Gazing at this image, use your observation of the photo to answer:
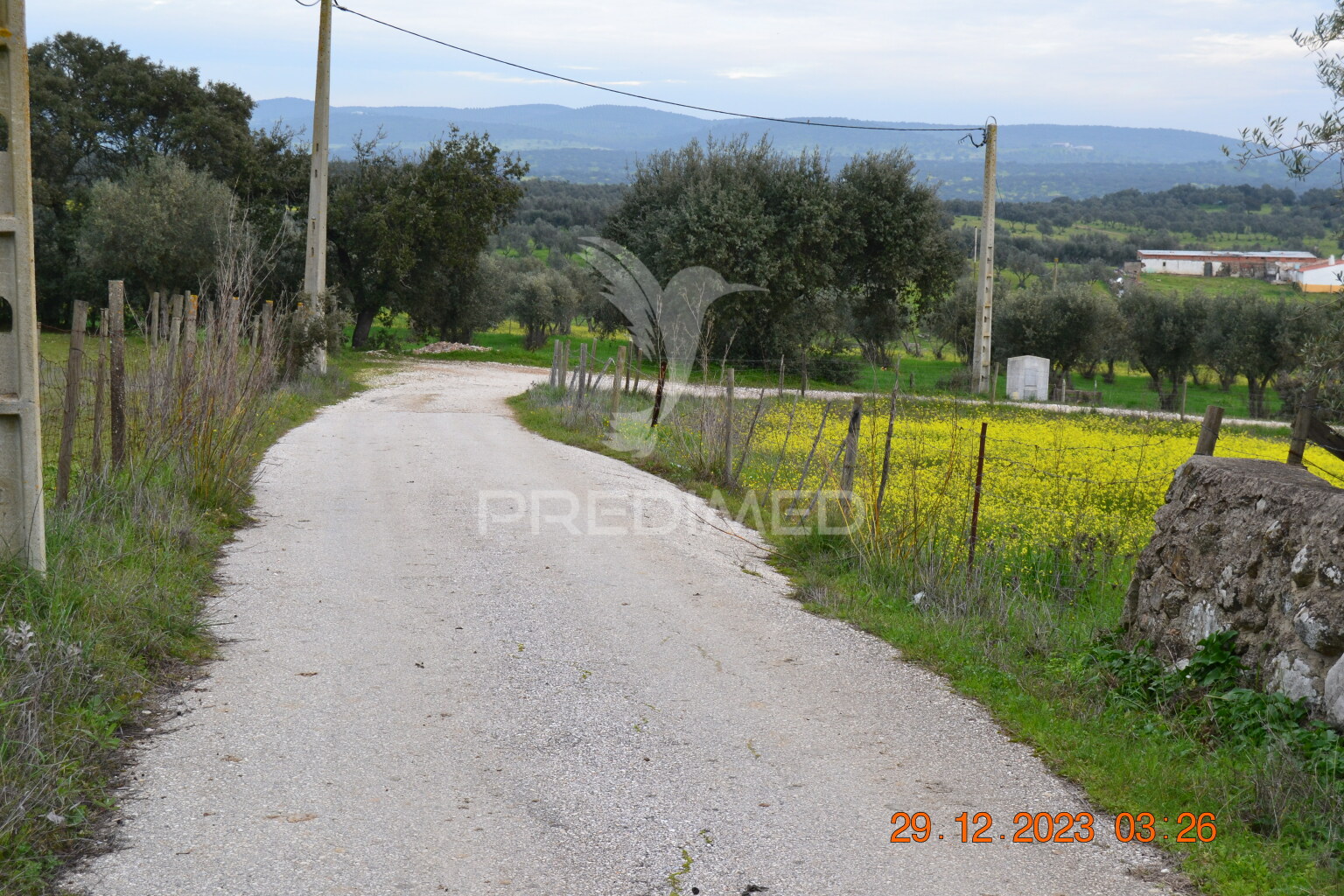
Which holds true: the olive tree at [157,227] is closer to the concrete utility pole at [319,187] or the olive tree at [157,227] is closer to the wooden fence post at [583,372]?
the concrete utility pole at [319,187]

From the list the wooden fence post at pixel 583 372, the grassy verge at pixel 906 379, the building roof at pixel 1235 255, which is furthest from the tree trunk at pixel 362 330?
the building roof at pixel 1235 255

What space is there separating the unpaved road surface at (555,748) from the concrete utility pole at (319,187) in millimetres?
16441

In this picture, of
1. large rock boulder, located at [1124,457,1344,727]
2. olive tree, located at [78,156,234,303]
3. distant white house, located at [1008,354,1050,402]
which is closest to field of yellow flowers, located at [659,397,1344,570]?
large rock boulder, located at [1124,457,1344,727]

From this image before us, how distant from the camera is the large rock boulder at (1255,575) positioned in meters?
5.14

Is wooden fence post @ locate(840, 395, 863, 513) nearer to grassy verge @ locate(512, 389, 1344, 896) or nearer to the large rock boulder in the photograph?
grassy verge @ locate(512, 389, 1344, 896)

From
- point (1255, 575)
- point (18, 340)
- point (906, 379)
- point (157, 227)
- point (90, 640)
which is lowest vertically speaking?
point (906, 379)

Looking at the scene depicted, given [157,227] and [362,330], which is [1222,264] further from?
[157,227]

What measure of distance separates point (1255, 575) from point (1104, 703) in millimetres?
1053

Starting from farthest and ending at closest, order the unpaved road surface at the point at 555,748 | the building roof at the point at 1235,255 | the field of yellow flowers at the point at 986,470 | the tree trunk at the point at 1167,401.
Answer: the building roof at the point at 1235,255, the tree trunk at the point at 1167,401, the field of yellow flowers at the point at 986,470, the unpaved road surface at the point at 555,748

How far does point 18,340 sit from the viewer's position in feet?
20.7

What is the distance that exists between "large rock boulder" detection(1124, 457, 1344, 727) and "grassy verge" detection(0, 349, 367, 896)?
5.36m
